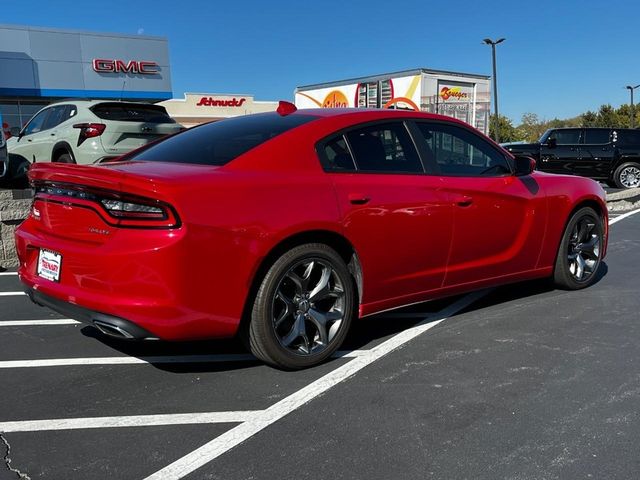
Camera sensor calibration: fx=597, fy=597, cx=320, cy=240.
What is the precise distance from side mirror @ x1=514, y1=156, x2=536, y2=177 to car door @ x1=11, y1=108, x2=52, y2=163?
23.3 feet

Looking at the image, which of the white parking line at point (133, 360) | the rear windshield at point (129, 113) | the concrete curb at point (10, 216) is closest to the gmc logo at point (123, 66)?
the rear windshield at point (129, 113)

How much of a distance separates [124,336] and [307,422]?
3.41 feet

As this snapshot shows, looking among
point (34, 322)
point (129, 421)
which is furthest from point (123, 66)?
point (129, 421)

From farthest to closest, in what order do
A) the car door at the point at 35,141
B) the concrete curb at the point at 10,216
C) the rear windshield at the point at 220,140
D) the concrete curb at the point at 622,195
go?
the concrete curb at the point at 622,195 → the car door at the point at 35,141 → the concrete curb at the point at 10,216 → the rear windshield at the point at 220,140

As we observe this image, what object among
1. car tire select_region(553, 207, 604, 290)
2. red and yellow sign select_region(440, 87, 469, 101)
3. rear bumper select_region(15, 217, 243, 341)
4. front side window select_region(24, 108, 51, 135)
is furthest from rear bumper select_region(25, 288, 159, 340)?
red and yellow sign select_region(440, 87, 469, 101)

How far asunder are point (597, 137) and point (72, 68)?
76.3 ft

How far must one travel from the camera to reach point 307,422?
116 inches

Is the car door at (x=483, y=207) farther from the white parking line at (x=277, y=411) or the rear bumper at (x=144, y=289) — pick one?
the rear bumper at (x=144, y=289)

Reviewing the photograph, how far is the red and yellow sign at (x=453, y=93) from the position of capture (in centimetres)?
2194

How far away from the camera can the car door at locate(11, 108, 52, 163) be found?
30.2 feet

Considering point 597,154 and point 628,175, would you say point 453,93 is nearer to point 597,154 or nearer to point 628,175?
point 597,154

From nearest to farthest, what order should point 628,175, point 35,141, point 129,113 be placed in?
point 129,113, point 35,141, point 628,175

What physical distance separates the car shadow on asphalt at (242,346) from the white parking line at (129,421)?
0.65 meters

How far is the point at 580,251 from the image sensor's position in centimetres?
546
